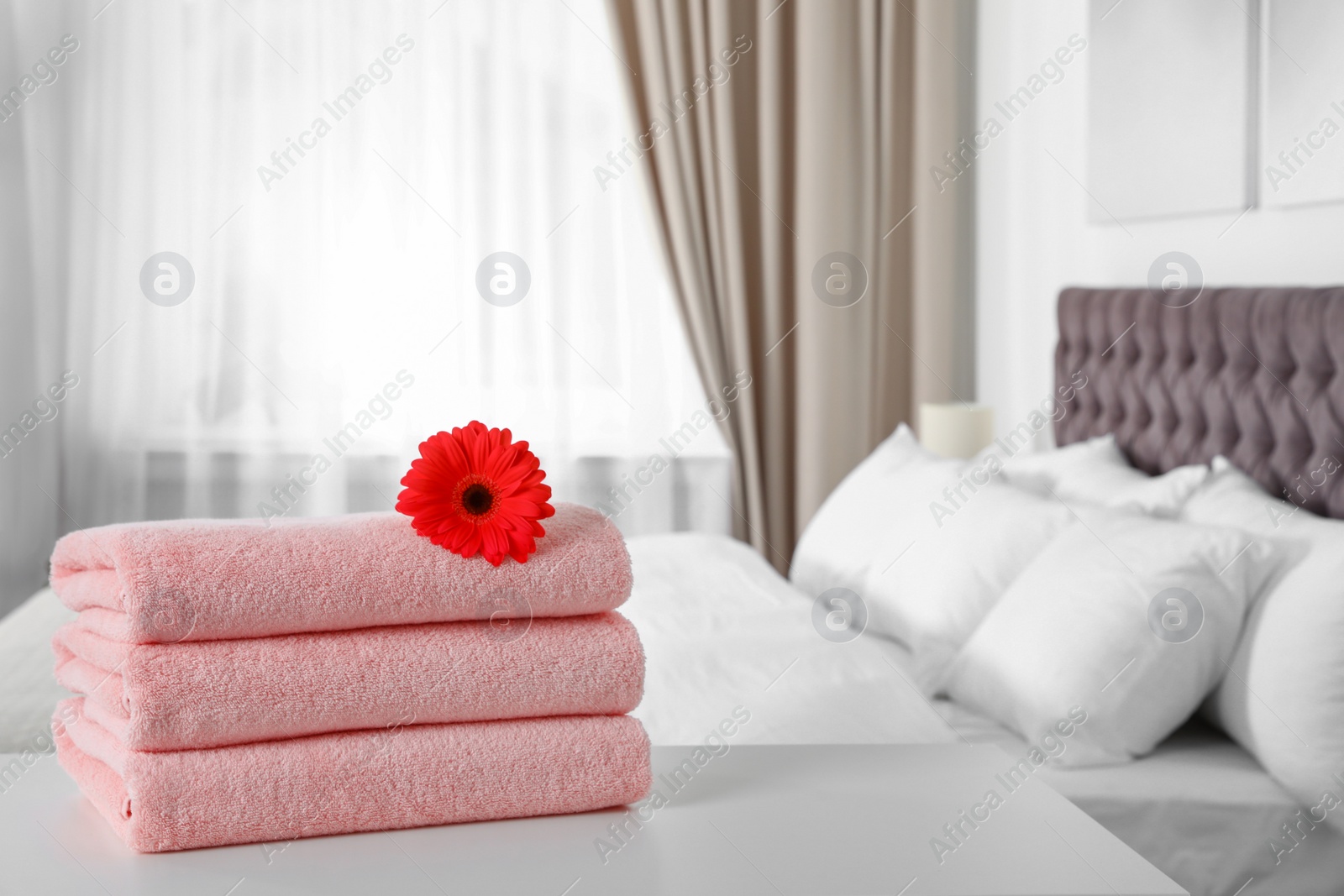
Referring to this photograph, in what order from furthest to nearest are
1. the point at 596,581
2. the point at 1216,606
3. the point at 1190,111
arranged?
the point at 1190,111 → the point at 1216,606 → the point at 596,581

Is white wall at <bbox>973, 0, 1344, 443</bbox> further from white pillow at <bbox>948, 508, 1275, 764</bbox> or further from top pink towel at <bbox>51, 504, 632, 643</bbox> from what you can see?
top pink towel at <bbox>51, 504, 632, 643</bbox>

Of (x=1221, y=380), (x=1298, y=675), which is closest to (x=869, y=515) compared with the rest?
(x=1221, y=380)

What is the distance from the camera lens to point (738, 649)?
189 cm

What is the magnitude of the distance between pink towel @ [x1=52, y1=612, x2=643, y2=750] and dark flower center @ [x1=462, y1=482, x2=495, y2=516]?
9cm

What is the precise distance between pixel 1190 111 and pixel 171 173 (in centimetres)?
283

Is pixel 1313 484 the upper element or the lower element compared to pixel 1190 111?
lower

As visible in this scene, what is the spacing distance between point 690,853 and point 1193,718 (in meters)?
1.26

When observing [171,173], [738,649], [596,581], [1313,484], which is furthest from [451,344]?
[596,581]

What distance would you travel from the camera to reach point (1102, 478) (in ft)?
7.46

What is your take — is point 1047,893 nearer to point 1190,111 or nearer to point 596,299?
point 1190,111

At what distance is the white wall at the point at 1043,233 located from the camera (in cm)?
229

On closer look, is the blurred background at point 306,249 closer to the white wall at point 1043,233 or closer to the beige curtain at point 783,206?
the beige curtain at point 783,206

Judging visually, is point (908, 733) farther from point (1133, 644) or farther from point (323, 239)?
point (323, 239)

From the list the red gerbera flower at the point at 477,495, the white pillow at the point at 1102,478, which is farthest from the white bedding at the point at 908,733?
the red gerbera flower at the point at 477,495
